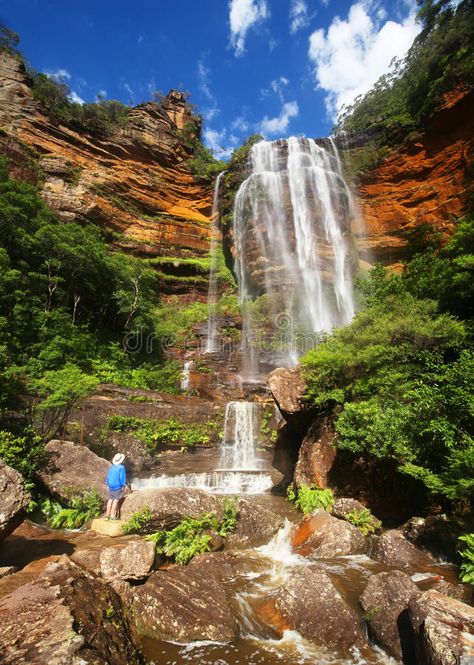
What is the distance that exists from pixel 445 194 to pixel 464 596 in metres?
24.8

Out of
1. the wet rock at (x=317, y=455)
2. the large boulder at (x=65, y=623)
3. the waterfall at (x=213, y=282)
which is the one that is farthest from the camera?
the waterfall at (x=213, y=282)

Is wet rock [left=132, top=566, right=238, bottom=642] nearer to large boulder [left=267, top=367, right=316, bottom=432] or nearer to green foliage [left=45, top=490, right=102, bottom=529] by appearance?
green foliage [left=45, top=490, right=102, bottom=529]

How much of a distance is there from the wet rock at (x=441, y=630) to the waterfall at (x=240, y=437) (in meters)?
9.71

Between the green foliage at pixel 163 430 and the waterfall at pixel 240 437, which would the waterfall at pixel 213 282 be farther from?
the green foliage at pixel 163 430

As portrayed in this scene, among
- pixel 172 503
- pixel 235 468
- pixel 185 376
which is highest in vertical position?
pixel 185 376

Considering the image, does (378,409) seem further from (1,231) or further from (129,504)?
(1,231)

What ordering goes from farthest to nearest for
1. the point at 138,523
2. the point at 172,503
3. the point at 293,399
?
1. the point at 293,399
2. the point at 172,503
3. the point at 138,523

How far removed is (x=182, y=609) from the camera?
4.14 metres

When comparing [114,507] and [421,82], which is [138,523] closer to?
[114,507]

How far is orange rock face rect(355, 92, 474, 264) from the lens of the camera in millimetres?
21578

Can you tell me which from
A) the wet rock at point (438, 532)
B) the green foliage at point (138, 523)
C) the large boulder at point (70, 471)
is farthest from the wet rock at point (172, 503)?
the wet rock at point (438, 532)

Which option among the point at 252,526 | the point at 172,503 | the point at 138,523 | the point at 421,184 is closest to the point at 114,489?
the point at 138,523

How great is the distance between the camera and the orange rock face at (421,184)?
2158 cm

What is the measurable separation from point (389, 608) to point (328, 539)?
6.82ft
